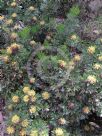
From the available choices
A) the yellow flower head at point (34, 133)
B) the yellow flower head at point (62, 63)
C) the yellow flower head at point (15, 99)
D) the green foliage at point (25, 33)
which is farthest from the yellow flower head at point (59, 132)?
the green foliage at point (25, 33)

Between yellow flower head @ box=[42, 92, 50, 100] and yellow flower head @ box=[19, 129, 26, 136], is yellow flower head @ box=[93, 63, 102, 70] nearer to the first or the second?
yellow flower head @ box=[42, 92, 50, 100]

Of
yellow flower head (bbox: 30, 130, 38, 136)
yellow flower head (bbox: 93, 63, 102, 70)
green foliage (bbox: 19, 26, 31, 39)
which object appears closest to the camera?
yellow flower head (bbox: 30, 130, 38, 136)

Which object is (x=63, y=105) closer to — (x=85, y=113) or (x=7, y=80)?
(x=85, y=113)

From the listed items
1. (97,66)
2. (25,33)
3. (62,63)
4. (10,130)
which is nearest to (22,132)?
(10,130)

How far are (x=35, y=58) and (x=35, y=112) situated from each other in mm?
531

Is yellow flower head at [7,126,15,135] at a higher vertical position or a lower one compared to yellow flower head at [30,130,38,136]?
higher

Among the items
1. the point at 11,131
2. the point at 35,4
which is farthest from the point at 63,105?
the point at 35,4

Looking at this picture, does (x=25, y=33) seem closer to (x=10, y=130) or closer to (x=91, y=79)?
(x=91, y=79)

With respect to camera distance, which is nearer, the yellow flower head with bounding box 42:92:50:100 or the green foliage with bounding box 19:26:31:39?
the yellow flower head with bounding box 42:92:50:100

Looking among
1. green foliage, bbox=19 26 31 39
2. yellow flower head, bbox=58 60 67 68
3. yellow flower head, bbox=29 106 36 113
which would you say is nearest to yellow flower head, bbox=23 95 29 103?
yellow flower head, bbox=29 106 36 113

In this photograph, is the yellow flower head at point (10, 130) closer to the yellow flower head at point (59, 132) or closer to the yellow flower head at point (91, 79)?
the yellow flower head at point (59, 132)

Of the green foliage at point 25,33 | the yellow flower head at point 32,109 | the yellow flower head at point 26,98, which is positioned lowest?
the yellow flower head at point 32,109

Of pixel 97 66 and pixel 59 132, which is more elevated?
pixel 97 66

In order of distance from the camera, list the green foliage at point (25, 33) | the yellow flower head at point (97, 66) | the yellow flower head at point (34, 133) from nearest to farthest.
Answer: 1. the yellow flower head at point (34, 133)
2. the yellow flower head at point (97, 66)
3. the green foliage at point (25, 33)
